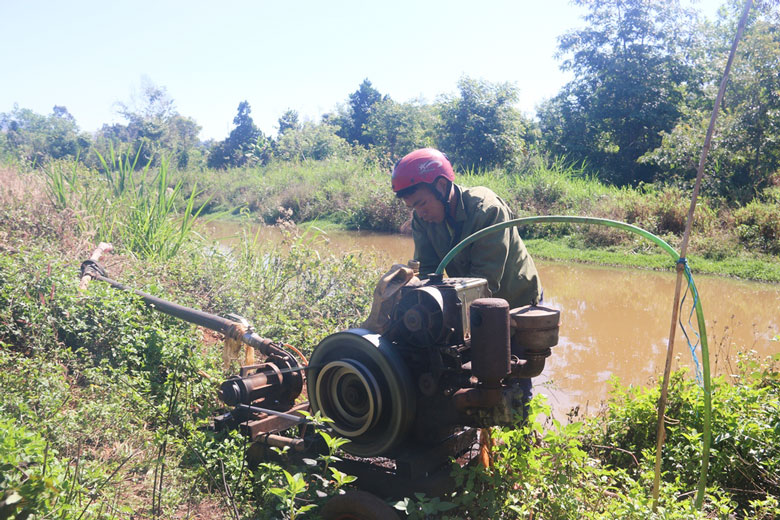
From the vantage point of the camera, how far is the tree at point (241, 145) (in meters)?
39.5

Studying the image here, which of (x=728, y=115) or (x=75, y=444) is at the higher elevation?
(x=728, y=115)

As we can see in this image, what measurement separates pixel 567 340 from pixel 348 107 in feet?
132

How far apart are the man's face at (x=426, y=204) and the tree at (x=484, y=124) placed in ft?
61.5

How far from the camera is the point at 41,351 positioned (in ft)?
13.5

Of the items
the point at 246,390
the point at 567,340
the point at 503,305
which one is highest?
the point at 503,305

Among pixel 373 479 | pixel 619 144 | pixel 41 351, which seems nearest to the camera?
pixel 373 479

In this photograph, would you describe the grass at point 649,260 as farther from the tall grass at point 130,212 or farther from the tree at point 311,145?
the tree at point 311,145

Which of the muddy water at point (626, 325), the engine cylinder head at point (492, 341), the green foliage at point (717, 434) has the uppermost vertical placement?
the engine cylinder head at point (492, 341)

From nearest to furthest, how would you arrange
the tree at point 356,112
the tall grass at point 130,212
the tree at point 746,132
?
1. the tall grass at point 130,212
2. the tree at point 746,132
3. the tree at point 356,112

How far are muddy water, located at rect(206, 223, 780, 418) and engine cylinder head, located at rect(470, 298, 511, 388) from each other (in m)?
2.26

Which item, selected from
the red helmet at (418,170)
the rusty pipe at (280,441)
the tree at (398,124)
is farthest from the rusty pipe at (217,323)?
the tree at (398,124)

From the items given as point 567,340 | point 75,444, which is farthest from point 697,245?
point 75,444

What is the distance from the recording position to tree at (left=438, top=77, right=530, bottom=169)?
21703 mm

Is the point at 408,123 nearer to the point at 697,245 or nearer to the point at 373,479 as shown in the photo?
the point at 697,245
